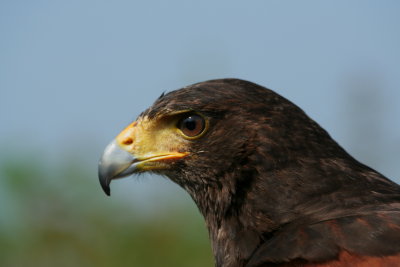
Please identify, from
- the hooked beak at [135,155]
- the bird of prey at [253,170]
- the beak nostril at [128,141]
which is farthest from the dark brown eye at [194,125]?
the beak nostril at [128,141]

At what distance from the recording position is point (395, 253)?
3238 millimetres

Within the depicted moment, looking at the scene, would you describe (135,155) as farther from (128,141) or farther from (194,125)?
(194,125)

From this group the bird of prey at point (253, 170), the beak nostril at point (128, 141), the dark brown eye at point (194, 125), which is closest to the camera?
the bird of prey at point (253, 170)

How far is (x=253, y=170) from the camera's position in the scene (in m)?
4.00

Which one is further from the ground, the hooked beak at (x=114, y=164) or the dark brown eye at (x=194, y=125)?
the dark brown eye at (x=194, y=125)

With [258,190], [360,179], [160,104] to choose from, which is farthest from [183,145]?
[360,179]

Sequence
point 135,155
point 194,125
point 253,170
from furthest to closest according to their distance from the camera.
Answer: point 135,155 → point 194,125 → point 253,170

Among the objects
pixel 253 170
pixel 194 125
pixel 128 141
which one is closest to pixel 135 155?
pixel 128 141

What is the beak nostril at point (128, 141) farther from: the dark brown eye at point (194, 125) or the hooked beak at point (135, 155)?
the dark brown eye at point (194, 125)

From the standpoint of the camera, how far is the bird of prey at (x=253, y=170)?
3650mm

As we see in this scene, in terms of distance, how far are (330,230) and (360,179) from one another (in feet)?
1.78

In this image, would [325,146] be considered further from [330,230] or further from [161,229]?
[161,229]

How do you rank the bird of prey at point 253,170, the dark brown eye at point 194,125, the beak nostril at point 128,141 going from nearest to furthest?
the bird of prey at point 253,170
the dark brown eye at point 194,125
the beak nostril at point 128,141

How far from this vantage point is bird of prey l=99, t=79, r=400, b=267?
3.65 meters
